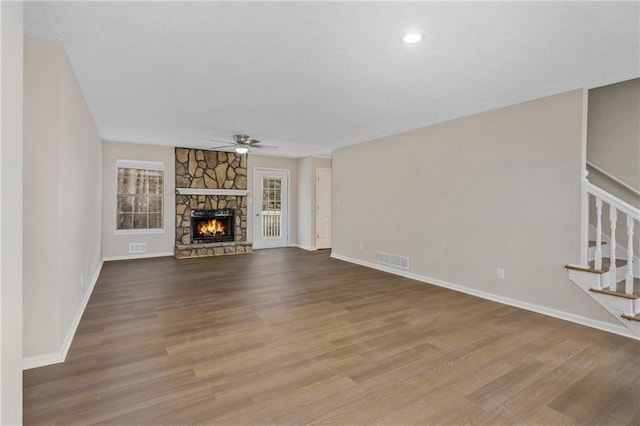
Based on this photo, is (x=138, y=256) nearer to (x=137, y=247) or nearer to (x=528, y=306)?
(x=137, y=247)

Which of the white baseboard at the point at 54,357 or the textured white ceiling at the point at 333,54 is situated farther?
the white baseboard at the point at 54,357

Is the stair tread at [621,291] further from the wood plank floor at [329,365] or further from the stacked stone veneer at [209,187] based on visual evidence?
the stacked stone veneer at [209,187]

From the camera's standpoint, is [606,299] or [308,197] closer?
[606,299]

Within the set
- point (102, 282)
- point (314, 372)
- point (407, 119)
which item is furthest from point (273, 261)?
point (314, 372)

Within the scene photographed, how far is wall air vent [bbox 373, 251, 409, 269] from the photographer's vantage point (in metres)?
5.42

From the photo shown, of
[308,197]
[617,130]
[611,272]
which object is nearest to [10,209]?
[611,272]

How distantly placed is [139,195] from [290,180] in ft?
12.0

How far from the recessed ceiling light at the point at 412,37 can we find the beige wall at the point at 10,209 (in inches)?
87.1

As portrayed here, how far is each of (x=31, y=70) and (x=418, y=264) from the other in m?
5.07

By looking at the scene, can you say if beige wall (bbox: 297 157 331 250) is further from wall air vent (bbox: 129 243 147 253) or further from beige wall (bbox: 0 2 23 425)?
beige wall (bbox: 0 2 23 425)

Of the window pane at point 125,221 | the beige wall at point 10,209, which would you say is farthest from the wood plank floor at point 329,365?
the window pane at point 125,221

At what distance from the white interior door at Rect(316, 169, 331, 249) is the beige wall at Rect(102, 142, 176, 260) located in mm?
3505

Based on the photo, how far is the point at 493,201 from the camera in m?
4.12

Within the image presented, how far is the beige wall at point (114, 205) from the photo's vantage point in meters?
6.56
